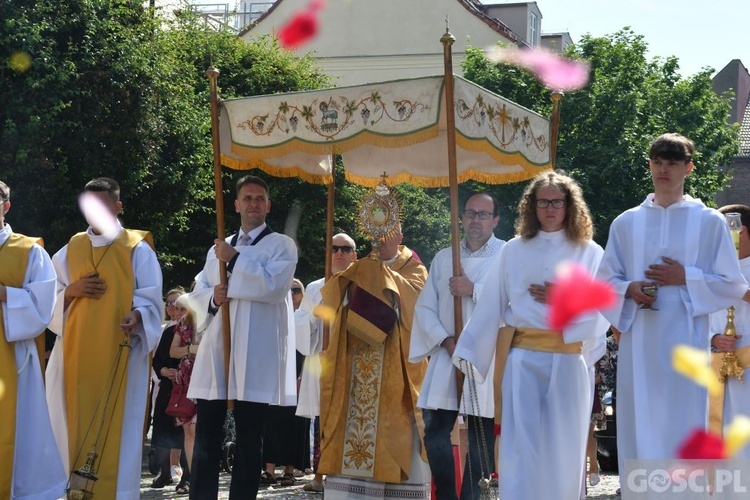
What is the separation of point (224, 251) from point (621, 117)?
26099 mm

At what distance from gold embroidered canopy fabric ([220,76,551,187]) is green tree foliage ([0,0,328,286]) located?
8504mm

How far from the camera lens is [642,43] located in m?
36.3

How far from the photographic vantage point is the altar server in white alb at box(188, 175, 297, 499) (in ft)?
28.3

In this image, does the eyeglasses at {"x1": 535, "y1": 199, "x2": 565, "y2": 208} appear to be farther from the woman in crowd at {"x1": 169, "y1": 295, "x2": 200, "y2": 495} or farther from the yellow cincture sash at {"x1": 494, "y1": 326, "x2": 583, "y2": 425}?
the woman in crowd at {"x1": 169, "y1": 295, "x2": 200, "y2": 495}

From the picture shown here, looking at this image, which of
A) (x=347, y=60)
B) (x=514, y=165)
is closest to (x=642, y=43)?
(x=347, y=60)

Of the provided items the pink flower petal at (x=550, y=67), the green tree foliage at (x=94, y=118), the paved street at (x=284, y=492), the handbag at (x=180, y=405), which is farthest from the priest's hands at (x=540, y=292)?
the pink flower petal at (x=550, y=67)

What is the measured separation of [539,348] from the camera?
23.4 feet

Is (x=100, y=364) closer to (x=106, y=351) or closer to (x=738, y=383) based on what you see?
(x=106, y=351)

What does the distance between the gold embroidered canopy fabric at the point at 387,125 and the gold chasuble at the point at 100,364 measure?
1.25 metres

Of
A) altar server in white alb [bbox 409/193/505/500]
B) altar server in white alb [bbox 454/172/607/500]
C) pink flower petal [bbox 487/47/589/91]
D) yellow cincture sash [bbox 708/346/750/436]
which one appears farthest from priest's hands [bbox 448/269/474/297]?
pink flower petal [bbox 487/47/589/91]

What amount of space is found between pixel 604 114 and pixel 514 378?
2726 cm

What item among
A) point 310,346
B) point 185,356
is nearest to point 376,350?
point 310,346

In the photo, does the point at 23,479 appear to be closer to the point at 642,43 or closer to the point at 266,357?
the point at 266,357

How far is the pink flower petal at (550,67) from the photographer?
3444cm
